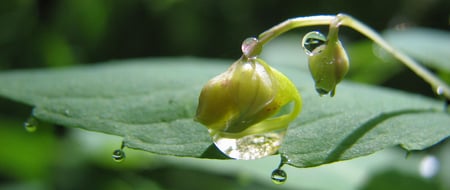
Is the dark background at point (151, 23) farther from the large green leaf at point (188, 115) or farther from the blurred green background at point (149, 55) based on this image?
the large green leaf at point (188, 115)

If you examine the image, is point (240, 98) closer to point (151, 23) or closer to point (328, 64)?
point (328, 64)

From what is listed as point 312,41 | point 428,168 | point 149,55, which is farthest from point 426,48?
point 149,55

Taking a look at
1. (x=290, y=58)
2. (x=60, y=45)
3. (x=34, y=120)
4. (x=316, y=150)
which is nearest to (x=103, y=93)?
(x=34, y=120)

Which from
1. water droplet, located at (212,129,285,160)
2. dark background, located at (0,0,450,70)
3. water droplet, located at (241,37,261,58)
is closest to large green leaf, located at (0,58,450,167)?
water droplet, located at (212,129,285,160)

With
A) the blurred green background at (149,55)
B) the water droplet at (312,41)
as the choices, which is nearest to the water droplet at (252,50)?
the water droplet at (312,41)

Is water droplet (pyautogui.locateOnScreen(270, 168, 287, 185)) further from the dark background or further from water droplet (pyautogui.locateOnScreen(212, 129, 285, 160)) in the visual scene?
the dark background

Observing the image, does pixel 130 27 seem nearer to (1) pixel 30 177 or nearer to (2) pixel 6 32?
(2) pixel 6 32
